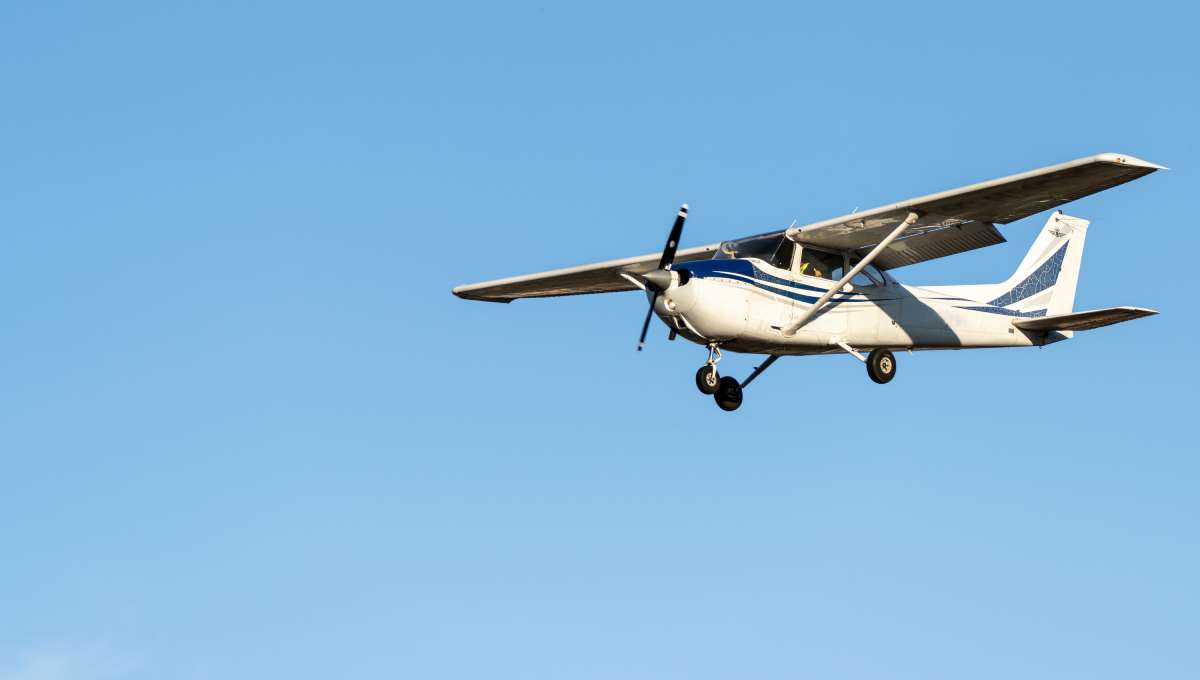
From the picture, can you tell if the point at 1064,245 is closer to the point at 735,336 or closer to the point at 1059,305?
the point at 1059,305

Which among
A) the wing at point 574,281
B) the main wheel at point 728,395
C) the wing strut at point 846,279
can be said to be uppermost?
the wing at point 574,281

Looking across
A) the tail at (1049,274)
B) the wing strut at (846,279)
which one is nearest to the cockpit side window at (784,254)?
the wing strut at (846,279)

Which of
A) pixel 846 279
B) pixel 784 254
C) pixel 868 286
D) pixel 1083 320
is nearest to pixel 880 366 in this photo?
pixel 868 286

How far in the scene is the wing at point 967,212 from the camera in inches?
744

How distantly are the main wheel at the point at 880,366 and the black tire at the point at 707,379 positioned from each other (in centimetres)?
231

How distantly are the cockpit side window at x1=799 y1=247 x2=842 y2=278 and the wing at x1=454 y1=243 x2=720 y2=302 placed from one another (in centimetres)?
171

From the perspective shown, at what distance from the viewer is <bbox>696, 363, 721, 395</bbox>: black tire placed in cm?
2103

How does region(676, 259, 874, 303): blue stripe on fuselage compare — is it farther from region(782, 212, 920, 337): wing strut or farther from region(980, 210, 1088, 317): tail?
region(980, 210, 1088, 317): tail

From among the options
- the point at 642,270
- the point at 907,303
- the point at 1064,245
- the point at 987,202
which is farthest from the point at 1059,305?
the point at 642,270

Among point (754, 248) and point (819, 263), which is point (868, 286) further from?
point (754, 248)

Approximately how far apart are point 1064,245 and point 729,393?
7.10 m

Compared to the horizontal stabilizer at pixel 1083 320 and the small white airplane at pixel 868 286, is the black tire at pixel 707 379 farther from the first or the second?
the horizontal stabilizer at pixel 1083 320

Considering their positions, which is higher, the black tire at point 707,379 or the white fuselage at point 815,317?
the white fuselage at point 815,317

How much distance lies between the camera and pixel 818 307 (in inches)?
829
